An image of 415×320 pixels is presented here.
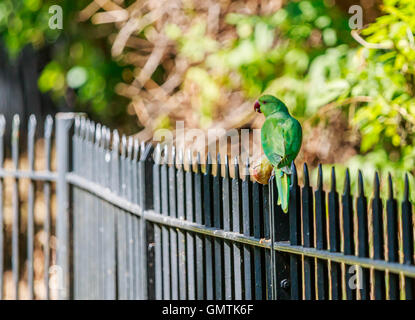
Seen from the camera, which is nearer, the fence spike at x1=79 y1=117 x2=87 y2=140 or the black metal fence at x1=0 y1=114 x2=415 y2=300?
the black metal fence at x1=0 y1=114 x2=415 y2=300

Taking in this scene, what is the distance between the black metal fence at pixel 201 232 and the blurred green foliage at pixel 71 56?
251 cm

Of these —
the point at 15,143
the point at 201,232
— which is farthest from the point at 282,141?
the point at 15,143

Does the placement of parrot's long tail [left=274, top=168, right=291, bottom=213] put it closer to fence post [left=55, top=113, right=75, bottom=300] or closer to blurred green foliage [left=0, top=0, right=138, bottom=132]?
fence post [left=55, top=113, right=75, bottom=300]

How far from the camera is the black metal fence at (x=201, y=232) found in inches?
96.3

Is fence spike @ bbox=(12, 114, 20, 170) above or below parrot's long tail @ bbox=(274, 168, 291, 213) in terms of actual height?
above

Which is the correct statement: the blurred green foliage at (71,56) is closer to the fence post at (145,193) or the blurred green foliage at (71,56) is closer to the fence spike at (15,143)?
the fence spike at (15,143)

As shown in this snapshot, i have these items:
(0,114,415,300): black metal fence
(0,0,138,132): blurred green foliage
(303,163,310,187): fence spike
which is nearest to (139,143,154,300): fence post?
(0,114,415,300): black metal fence

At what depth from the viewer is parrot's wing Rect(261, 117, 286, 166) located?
9.12 ft

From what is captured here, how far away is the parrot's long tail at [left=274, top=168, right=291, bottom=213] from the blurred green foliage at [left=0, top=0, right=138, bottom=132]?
535cm

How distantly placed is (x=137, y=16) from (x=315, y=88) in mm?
3356

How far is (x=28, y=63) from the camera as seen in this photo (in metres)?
8.66

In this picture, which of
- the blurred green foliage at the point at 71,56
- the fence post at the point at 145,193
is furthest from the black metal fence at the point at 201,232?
the blurred green foliage at the point at 71,56
